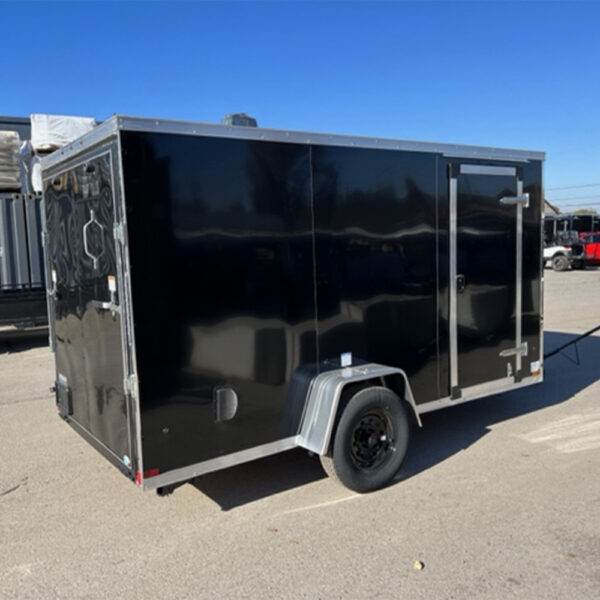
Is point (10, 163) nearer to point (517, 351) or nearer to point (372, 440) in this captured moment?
point (372, 440)

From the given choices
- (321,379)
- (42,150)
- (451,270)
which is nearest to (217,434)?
(321,379)

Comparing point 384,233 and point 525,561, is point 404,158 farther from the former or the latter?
point 525,561

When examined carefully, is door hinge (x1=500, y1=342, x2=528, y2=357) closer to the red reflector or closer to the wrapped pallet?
the red reflector

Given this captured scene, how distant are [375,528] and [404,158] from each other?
2682 millimetres

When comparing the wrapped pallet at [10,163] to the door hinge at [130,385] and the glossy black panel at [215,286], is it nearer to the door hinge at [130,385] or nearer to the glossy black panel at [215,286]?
the glossy black panel at [215,286]

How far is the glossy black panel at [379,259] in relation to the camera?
425cm

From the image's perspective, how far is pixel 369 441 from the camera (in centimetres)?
438

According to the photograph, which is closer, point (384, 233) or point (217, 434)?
point (217, 434)

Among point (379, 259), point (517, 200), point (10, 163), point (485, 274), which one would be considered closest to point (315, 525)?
point (379, 259)

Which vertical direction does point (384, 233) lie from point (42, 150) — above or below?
below

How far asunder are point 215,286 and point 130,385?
0.78 meters

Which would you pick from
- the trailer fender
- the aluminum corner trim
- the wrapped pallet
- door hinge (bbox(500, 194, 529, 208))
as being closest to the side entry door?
door hinge (bbox(500, 194, 529, 208))

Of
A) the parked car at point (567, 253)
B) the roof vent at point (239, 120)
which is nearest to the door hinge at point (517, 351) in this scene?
the roof vent at point (239, 120)

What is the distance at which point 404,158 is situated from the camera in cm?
462
